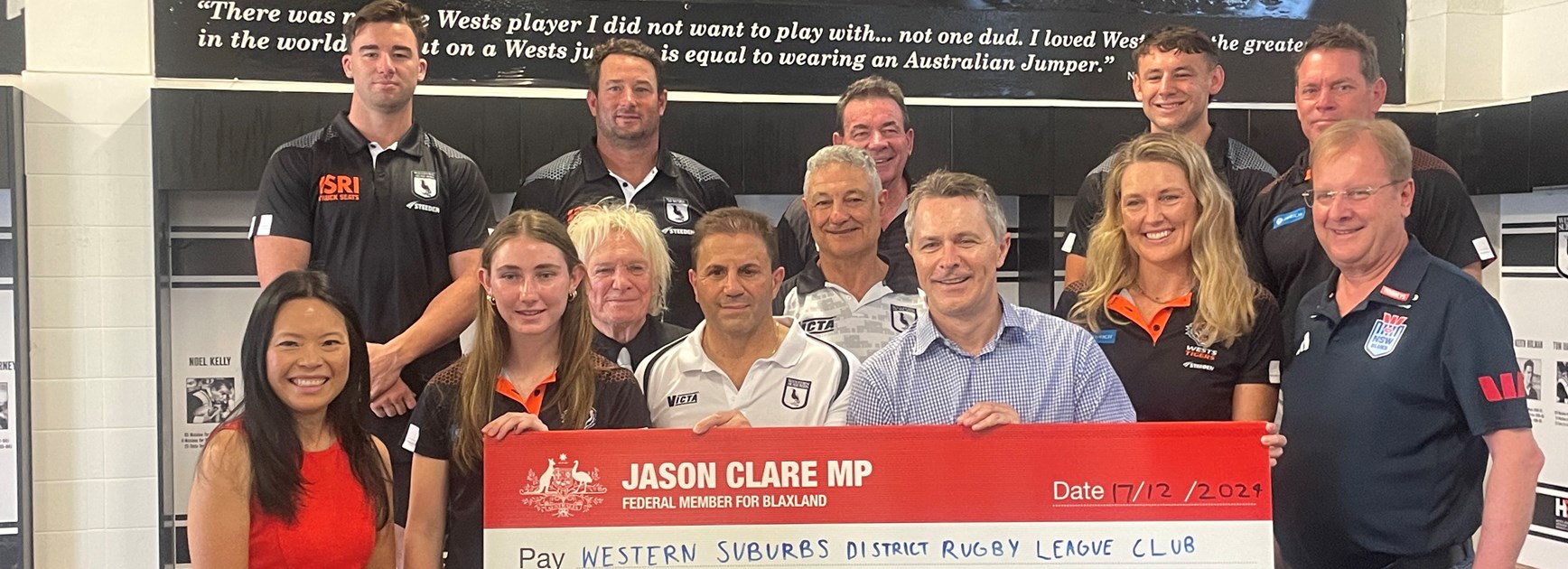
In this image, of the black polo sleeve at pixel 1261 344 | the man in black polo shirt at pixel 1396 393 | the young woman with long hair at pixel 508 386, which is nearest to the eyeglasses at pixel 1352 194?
the man in black polo shirt at pixel 1396 393

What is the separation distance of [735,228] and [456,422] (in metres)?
0.87

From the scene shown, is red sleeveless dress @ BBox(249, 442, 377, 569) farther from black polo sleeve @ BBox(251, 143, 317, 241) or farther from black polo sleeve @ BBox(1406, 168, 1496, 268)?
black polo sleeve @ BBox(1406, 168, 1496, 268)

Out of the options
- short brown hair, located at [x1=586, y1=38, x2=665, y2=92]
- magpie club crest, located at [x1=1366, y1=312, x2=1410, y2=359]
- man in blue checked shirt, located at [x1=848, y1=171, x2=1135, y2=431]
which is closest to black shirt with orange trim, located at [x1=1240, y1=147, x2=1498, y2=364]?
magpie club crest, located at [x1=1366, y1=312, x2=1410, y2=359]

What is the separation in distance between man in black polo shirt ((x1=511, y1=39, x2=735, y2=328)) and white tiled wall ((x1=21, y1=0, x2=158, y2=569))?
1.85 metres

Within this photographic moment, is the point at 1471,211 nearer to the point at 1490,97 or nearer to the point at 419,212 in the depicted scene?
the point at 1490,97

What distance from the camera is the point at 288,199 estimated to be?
3.73m

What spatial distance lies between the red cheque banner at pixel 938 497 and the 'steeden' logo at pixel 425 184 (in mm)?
1591

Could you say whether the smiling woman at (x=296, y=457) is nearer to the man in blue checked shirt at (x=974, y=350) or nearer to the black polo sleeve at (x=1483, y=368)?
the man in blue checked shirt at (x=974, y=350)

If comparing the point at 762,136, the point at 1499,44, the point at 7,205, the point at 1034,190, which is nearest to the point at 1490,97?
the point at 1499,44

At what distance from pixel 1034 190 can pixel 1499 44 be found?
2439 mm

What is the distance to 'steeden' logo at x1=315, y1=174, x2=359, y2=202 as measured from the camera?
373 cm

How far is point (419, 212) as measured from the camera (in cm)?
381

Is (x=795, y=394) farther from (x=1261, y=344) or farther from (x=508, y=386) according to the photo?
(x=1261, y=344)

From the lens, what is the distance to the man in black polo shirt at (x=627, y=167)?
3.81 meters
